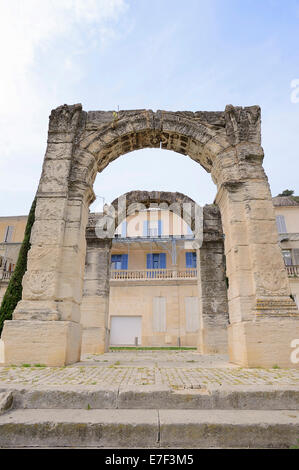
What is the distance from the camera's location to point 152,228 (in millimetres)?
21906

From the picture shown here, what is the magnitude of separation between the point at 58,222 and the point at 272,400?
460 centimetres

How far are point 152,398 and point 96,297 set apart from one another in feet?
21.8

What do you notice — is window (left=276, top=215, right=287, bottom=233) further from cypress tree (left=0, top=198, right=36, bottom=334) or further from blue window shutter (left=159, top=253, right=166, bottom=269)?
cypress tree (left=0, top=198, right=36, bottom=334)

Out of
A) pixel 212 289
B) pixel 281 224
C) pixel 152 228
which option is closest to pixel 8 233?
pixel 152 228

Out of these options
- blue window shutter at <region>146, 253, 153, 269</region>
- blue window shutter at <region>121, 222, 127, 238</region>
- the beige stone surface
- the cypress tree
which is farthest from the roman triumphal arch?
blue window shutter at <region>121, 222, 127, 238</region>

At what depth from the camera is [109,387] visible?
283 centimetres

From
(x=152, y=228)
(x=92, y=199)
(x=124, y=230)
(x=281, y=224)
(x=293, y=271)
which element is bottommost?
(x=92, y=199)

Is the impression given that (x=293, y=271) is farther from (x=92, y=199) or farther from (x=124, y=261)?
(x=92, y=199)

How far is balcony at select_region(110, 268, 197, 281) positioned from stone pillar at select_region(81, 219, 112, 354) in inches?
335

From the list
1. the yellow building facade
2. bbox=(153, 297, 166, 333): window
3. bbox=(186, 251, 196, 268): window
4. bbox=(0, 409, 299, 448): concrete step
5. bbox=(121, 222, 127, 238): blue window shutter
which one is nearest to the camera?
bbox=(0, 409, 299, 448): concrete step

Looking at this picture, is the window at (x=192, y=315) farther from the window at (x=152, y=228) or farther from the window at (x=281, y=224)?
the window at (x=281, y=224)

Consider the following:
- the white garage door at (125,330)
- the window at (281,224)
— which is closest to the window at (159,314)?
the white garage door at (125,330)

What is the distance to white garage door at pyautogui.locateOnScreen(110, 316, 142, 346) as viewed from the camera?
695 inches

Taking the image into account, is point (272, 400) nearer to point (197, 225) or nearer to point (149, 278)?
point (197, 225)
